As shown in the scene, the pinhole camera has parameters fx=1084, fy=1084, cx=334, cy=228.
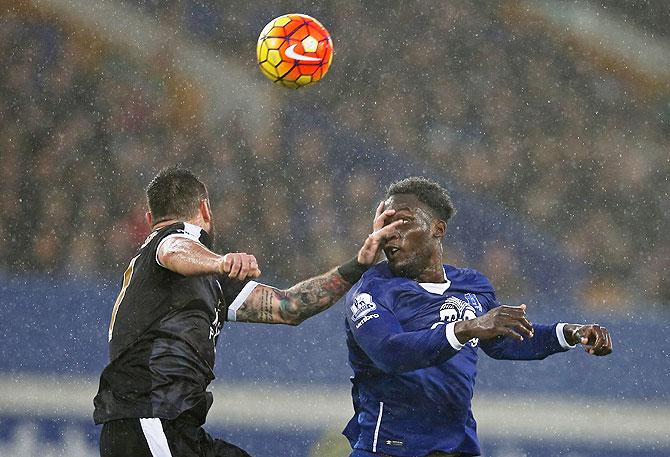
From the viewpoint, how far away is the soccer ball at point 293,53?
18.3 ft

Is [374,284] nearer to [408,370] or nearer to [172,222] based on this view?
[408,370]

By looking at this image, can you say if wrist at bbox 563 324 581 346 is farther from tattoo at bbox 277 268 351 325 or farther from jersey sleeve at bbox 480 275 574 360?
tattoo at bbox 277 268 351 325

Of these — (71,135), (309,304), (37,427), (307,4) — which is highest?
(307,4)

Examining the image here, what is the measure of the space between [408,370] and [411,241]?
2.06ft

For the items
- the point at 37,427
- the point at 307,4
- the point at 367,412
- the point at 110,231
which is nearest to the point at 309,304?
the point at 367,412

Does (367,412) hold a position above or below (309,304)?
below

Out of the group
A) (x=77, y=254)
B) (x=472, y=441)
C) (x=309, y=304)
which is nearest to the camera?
(x=472, y=441)

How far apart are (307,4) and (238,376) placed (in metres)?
3.34

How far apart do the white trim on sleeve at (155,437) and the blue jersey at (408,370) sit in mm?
760

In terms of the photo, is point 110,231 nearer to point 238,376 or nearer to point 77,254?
point 77,254

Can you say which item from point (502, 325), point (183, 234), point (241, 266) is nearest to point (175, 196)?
point (183, 234)

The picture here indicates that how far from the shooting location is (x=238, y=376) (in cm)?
660

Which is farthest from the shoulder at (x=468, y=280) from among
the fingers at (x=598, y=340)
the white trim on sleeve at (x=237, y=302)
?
the white trim on sleeve at (x=237, y=302)

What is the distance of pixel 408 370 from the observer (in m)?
3.77
